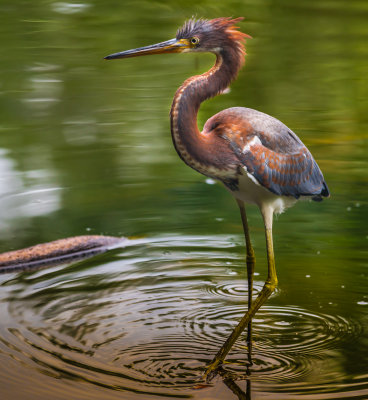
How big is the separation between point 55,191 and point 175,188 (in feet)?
3.13

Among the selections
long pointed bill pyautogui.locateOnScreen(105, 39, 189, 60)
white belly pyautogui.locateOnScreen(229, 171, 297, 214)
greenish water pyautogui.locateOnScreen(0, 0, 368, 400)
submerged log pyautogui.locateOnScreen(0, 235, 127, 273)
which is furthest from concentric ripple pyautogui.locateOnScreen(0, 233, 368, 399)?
long pointed bill pyautogui.locateOnScreen(105, 39, 189, 60)

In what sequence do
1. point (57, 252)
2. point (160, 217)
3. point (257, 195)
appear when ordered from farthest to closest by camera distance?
1. point (160, 217)
2. point (57, 252)
3. point (257, 195)

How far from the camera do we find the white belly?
12.2 feet

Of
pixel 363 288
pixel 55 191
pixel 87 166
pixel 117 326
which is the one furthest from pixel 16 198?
pixel 363 288

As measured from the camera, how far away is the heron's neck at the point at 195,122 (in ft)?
11.4

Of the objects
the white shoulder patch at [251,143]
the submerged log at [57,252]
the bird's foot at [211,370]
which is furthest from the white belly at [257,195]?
the submerged log at [57,252]

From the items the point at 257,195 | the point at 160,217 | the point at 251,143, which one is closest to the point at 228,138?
the point at 251,143

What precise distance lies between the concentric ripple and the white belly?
580mm

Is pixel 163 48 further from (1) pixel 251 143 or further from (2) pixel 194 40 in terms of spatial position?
(1) pixel 251 143

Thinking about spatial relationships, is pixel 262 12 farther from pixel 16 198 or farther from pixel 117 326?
pixel 117 326

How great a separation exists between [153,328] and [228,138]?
0.99 m

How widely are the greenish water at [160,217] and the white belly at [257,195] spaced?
0.58 m

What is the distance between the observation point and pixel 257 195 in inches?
150

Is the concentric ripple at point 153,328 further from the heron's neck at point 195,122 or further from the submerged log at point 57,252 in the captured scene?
the heron's neck at point 195,122
